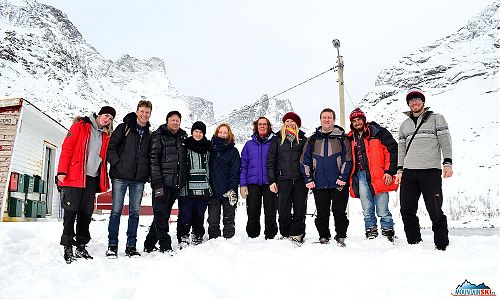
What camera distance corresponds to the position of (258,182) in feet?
17.8

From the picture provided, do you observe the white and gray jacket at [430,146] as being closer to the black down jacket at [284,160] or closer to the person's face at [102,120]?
the black down jacket at [284,160]

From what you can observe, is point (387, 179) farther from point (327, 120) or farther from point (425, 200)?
point (327, 120)

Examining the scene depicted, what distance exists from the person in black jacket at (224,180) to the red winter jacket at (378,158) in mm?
1565

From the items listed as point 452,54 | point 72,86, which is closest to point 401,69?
point 452,54

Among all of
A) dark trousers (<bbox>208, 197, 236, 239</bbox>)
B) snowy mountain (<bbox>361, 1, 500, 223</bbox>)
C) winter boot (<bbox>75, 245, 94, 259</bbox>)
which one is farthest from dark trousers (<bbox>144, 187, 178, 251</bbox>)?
snowy mountain (<bbox>361, 1, 500, 223</bbox>)

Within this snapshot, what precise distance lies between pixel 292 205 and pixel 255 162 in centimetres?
76

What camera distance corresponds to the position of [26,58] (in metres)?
101

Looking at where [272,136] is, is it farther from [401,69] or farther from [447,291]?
[401,69]

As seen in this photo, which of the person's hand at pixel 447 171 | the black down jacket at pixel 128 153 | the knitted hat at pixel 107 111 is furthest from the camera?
the knitted hat at pixel 107 111

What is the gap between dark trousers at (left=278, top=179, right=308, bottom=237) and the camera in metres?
5.11

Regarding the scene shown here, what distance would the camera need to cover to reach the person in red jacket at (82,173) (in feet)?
14.7

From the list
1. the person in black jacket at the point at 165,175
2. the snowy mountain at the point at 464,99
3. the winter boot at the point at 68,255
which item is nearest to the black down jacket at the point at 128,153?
the person in black jacket at the point at 165,175

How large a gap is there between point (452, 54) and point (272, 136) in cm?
14116

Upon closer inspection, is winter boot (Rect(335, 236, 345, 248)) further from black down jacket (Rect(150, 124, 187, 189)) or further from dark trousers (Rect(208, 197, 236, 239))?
black down jacket (Rect(150, 124, 187, 189))
